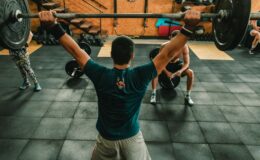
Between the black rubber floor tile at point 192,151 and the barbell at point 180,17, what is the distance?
1.50 meters

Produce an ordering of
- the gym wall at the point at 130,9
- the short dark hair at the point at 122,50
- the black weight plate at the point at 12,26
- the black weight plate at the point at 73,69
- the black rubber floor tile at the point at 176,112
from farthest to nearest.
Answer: the gym wall at the point at 130,9 < the black weight plate at the point at 73,69 < the black rubber floor tile at the point at 176,112 < the black weight plate at the point at 12,26 < the short dark hair at the point at 122,50

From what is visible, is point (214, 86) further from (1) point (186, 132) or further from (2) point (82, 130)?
(2) point (82, 130)

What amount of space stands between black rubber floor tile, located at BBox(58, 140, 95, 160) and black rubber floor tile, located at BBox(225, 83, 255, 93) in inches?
130

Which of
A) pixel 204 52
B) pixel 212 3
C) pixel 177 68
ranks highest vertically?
pixel 212 3

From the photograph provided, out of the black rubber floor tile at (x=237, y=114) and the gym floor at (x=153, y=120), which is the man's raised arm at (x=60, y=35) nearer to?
the gym floor at (x=153, y=120)

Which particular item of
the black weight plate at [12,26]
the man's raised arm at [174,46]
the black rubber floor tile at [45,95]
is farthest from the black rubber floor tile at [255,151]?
the black rubber floor tile at [45,95]

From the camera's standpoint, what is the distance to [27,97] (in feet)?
15.0

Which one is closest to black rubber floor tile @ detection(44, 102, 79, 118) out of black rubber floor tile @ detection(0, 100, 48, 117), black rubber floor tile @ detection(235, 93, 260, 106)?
black rubber floor tile @ detection(0, 100, 48, 117)

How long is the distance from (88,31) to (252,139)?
683 centimetres

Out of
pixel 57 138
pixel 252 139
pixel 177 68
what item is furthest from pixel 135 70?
pixel 177 68

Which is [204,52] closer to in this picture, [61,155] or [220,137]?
[220,137]

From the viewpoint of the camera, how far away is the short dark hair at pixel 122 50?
1.68m

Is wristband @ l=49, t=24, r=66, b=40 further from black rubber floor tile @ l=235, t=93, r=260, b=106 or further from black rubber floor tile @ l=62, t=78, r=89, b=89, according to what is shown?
black rubber floor tile @ l=235, t=93, r=260, b=106

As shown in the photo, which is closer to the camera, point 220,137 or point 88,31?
point 220,137
